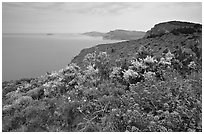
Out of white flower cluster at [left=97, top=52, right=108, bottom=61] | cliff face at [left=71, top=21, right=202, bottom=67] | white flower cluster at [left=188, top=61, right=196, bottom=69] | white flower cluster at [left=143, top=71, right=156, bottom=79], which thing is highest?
cliff face at [left=71, top=21, right=202, bottom=67]

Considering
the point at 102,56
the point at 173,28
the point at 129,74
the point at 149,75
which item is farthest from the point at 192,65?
the point at 102,56

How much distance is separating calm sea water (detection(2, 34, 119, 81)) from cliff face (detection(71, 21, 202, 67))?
0.74 m

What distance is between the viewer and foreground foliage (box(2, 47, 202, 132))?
5348mm

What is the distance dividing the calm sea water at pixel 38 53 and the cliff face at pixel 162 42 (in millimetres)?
741

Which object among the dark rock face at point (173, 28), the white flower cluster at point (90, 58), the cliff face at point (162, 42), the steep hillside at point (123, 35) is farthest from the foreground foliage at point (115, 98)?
the dark rock face at point (173, 28)

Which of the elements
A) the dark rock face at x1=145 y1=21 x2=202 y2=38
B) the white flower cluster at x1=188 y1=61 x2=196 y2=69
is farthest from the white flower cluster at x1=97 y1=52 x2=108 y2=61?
the white flower cluster at x1=188 y1=61 x2=196 y2=69

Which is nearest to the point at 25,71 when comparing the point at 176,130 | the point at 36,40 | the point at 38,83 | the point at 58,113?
the point at 38,83

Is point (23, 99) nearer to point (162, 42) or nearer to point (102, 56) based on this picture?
point (102, 56)

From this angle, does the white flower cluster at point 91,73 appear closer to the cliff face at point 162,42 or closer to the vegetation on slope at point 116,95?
the vegetation on slope at point 116,95

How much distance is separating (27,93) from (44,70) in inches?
43.5

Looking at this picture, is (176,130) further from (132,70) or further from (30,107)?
(30,107)

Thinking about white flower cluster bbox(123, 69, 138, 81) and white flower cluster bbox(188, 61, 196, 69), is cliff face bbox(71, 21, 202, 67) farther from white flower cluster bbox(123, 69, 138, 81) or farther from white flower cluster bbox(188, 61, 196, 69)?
white flower cluster bbox(123, 69, 138, 81)

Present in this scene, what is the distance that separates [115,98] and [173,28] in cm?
461

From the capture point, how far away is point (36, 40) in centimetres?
777
